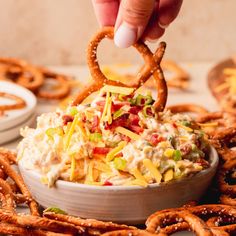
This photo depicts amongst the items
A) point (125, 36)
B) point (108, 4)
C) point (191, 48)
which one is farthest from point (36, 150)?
point (191, 48)

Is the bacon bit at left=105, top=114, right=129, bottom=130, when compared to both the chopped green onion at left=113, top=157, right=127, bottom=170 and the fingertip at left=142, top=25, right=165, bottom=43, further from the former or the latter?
the fingertip at left=142, top=25, right=165, bottom=43

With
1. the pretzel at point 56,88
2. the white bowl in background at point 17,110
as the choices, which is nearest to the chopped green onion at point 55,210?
the white bowl in background at point 17,110

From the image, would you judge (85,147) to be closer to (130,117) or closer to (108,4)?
Result: (130,117)

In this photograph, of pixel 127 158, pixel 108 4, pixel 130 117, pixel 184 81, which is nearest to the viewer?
pixel 127 158

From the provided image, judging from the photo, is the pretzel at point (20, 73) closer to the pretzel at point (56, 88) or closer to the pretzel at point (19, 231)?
the pretzel at point (56, 88)

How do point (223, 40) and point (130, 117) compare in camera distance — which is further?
point (223, 40)

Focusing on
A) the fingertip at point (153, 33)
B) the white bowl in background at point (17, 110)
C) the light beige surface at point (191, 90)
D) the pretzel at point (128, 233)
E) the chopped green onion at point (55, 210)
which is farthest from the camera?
the light beige surface at point (191, 90)
